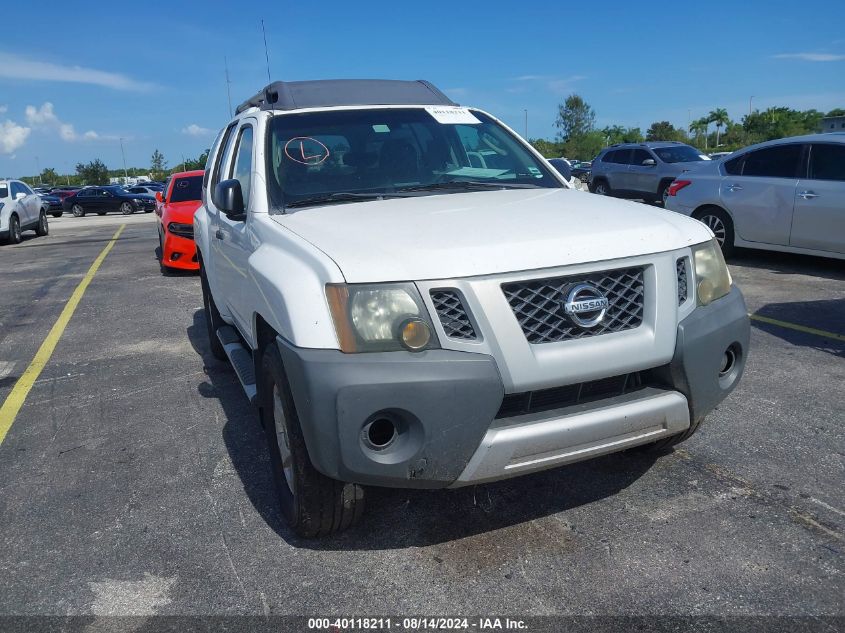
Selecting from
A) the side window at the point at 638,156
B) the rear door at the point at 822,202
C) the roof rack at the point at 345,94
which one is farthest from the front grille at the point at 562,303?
the side window at the point at 638,156

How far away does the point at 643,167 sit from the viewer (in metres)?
17.7

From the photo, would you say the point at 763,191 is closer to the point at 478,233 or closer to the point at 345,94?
the point at 345,94

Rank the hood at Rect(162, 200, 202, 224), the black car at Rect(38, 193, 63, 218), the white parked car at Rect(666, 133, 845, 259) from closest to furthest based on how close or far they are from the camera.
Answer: the white parked car at Rect(666, 133, 845, 259) < the hood at Rect(162, 200, 202, 224) < the black car at Rect(38, 193, 63, 218)

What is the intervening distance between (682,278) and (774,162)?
6962mm

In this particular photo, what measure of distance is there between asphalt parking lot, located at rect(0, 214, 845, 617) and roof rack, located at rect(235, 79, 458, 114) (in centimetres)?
191

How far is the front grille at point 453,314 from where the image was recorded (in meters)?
2.51

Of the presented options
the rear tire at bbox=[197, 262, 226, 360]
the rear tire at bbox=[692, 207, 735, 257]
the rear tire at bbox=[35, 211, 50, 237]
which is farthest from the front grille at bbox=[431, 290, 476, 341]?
the rear tire at bbox=[35, 211, 50, 237]

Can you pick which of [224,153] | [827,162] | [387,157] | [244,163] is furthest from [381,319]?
[827,162]

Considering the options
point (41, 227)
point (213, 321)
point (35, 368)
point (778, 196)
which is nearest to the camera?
point (213, 321)

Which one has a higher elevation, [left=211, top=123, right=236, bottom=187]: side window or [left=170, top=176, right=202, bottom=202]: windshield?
[left=211, top=123, right=236, bottom=187]: side window

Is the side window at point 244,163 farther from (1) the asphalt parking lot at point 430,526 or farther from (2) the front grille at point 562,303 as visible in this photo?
(2) the front grille at point 562,303

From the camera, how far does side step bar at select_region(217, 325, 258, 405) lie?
3580mm

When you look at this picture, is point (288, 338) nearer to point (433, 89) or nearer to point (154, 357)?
point (433, 89)

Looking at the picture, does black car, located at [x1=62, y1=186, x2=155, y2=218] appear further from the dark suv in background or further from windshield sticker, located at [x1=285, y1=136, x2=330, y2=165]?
windshield sticker, located at [x1=285, y1=136, x2=330, y2=165]
